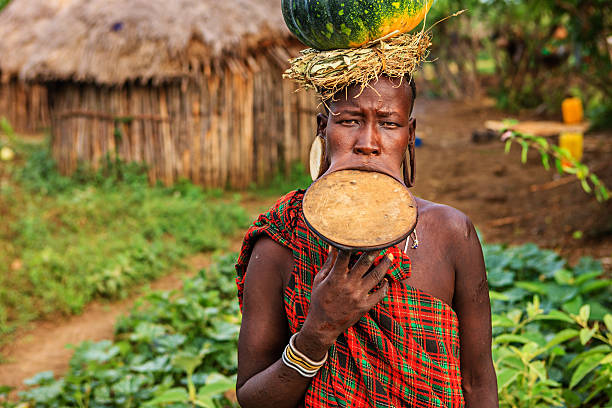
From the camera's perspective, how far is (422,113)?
47.3ft

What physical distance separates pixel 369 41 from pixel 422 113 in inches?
532

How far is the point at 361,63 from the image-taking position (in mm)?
1294

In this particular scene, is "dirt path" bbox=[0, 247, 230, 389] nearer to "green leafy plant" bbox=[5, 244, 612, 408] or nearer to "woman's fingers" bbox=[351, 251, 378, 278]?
"green leafy plant" bbox=[5, 244, 612, 408]

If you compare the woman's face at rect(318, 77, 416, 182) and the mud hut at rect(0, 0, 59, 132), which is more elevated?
the mud hut at rect(0, 0, 59, 132)

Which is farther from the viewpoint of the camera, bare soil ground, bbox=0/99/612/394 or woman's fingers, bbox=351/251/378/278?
bare soil ground, bbox=0/99/612/394

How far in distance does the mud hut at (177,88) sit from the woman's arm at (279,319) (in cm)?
633

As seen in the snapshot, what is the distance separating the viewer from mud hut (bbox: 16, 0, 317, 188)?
24.1 ft

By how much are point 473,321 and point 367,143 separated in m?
0.52

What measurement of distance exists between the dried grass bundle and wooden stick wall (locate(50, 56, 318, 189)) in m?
6.25

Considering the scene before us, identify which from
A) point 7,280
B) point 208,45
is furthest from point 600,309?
point 208,45

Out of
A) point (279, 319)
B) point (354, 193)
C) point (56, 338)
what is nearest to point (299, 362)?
point (279, 319)

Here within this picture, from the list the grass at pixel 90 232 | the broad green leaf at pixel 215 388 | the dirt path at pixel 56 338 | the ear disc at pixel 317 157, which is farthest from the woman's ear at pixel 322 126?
the grass at pixel 90 232

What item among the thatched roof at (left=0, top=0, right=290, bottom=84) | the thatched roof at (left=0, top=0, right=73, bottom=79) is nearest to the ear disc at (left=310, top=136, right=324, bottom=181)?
the thatched roof at (left=0, top=0, right=290, bottom=84)

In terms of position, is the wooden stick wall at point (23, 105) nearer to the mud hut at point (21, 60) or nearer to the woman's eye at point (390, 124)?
the mud hut at point (21, 60)
